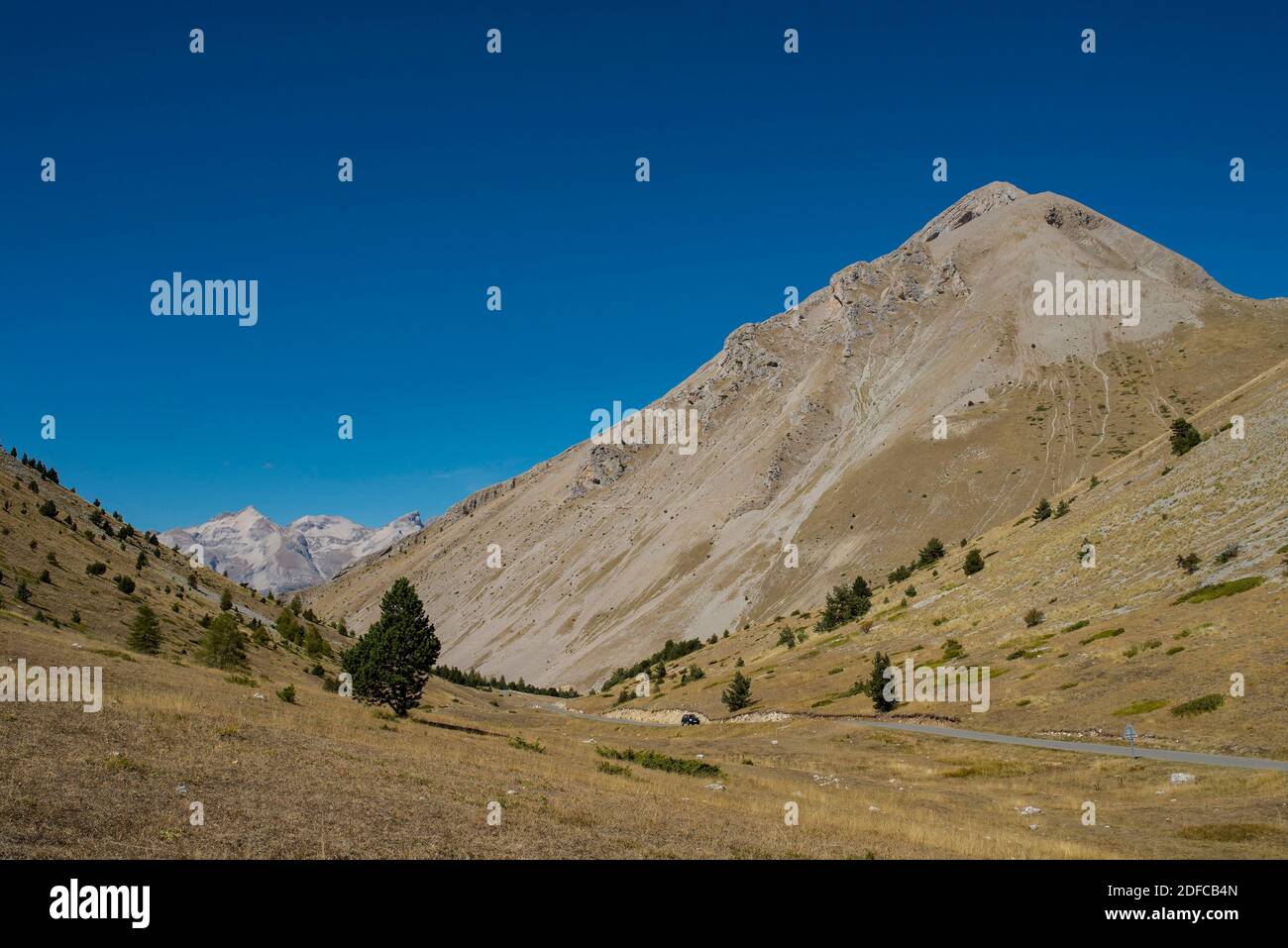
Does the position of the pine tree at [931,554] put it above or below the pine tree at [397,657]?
above

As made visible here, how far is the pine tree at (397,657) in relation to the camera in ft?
143

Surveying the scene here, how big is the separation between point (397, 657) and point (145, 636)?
657 inches

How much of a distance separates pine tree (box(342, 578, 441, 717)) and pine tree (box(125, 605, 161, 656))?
532 inches

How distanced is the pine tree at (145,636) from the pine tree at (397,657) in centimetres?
1352

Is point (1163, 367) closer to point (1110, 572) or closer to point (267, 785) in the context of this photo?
point (1110, 572)

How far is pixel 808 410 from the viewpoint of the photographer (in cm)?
19312

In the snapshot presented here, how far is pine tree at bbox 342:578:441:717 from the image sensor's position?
43656 mm

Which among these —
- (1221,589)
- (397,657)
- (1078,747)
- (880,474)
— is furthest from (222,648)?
(880,474)

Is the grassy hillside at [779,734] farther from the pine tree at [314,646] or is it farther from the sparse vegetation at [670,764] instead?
Result: the pine tree at [314,646]
